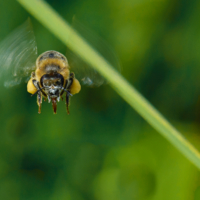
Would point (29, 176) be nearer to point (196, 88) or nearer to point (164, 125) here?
point (196, 88)

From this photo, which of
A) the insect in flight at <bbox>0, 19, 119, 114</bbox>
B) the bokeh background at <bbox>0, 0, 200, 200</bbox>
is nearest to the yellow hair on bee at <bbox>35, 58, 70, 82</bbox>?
the insect in flight at <bbox>0, 19, 119, 114</bbox>

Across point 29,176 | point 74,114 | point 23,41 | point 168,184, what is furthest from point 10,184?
point 23,41

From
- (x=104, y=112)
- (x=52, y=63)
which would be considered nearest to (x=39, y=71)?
(x=52, y=63)

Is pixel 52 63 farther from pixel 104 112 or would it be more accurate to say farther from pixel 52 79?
pixel 104 112

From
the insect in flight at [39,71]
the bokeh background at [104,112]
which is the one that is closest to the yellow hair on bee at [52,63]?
the insect in flight at [39,71]

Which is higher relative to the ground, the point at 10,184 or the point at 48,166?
the point at 48,166

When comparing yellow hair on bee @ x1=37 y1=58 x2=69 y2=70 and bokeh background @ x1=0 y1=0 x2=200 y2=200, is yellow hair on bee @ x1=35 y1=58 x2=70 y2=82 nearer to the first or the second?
yellow hair on bee @ x1=37 y1=58 x2=69 y2=70

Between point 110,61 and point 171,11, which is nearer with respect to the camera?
point 110,61

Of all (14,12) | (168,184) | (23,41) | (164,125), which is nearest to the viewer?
(164,125)
